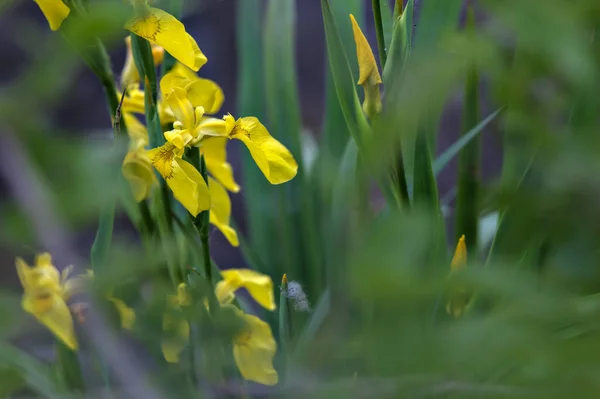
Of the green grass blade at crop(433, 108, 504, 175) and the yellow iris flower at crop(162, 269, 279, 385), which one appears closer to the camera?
the yellow iris flower at crop(162, 269, 279, 385)

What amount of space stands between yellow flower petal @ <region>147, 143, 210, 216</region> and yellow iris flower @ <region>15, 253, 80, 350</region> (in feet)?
0.51

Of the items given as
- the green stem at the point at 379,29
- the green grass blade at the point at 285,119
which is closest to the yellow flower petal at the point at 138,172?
the green stem at the point at 379,29

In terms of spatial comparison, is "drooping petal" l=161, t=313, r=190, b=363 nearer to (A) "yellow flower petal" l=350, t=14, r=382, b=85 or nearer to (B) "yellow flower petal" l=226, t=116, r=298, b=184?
(B) "yellow flower petal" l=226, t=116, r=298, b=184

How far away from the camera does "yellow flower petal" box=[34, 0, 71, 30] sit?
0.44 m

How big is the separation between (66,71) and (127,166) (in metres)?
0.25

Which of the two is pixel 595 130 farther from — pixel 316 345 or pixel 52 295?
pixel 52 295

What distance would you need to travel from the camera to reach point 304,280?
2.58ft

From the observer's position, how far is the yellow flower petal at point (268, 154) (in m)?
0.46

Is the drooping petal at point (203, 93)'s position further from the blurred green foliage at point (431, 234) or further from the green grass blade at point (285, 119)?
the green grass blade at point (285, 119)

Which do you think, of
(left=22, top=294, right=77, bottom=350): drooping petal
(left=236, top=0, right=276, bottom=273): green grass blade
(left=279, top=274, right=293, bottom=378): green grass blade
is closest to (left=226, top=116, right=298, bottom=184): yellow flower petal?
(left=279, top=274, right=293, bottom=378): green grass blade

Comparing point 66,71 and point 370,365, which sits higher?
point 66,71

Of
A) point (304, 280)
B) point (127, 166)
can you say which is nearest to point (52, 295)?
point (127, 166)

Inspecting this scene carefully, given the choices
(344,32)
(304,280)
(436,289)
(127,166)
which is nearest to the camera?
(436,289)

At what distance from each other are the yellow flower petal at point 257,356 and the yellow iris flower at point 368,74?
0.65ft
